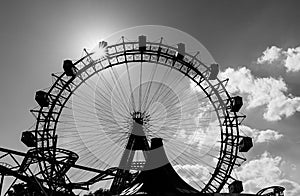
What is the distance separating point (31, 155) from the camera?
33.6m

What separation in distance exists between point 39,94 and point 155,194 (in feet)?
57.2

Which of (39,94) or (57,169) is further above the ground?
(39,94)

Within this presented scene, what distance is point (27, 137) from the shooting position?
35125 mm

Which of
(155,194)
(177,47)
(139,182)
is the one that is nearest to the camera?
(155,194)

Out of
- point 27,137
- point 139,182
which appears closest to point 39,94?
point 27,137

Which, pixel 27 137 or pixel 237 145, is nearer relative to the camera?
pixel 27 137

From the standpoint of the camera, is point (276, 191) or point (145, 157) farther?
point (145, 157)

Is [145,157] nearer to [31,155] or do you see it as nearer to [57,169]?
[57,169]

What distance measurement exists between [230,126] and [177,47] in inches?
449

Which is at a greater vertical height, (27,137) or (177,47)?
(177,47)

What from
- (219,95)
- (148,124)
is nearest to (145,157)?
(148,124)

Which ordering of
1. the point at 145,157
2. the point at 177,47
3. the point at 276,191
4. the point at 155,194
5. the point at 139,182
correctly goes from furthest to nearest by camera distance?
the point at 177,47
the point at 145,157
the point at 276,191
the point at 139,182
the point at 155,194

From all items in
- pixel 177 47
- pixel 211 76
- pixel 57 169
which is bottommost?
pixel 57 169

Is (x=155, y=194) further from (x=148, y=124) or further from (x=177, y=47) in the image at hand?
(x=177, y=47)
